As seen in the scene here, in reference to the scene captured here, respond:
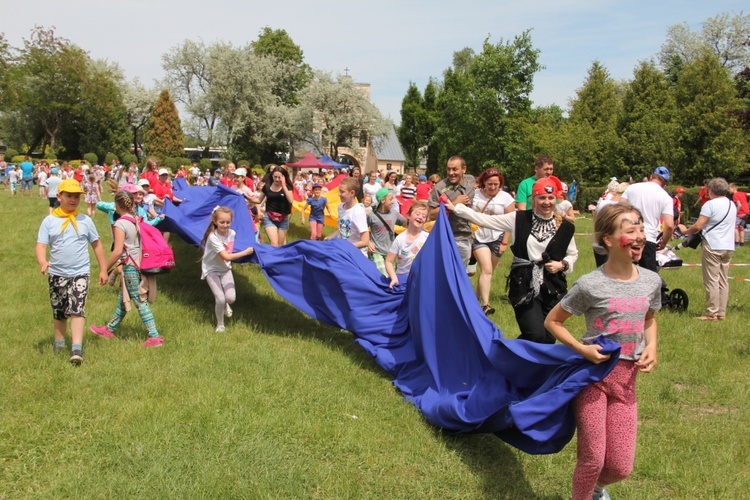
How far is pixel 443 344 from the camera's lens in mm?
5340

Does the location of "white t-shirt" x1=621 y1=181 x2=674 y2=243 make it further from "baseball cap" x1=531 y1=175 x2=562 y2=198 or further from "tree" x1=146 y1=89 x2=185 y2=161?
"tree" x1=146 y1=89 x2=185 y2=161

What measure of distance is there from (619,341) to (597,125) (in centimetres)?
4149

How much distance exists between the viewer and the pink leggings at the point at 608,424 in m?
3.50

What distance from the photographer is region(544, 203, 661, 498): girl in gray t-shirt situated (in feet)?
11.5

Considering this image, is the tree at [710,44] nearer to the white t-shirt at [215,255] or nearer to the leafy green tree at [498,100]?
the leafy green tree at [498,100]

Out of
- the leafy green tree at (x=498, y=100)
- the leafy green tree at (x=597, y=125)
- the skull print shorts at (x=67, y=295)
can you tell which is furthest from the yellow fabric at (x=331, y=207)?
the leafy green tree at (x=498, y=100)

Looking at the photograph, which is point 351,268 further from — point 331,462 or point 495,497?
point 495,497

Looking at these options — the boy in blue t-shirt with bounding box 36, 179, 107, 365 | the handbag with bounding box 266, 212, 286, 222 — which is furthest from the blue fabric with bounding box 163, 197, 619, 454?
the handbag with bounding box 266, 212, 286, 222

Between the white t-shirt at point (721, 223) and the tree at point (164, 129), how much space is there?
188ft

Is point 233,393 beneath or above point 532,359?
beneath

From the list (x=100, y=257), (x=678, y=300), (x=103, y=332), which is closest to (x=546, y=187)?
(x=100, y=257)

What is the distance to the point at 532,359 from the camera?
3963 mm

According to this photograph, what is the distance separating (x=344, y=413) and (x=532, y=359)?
199 cm

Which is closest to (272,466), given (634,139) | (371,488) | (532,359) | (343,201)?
(371,488)
